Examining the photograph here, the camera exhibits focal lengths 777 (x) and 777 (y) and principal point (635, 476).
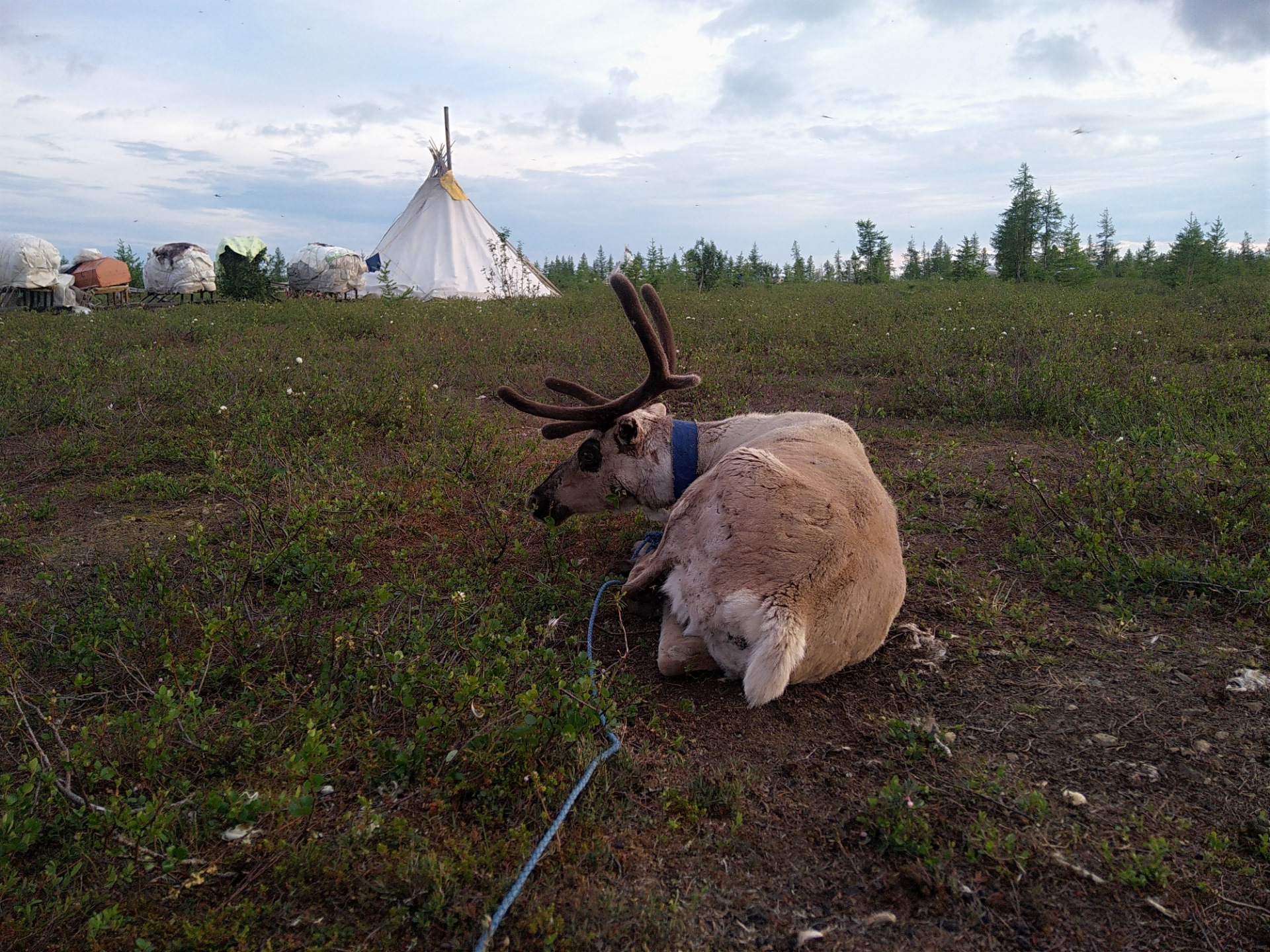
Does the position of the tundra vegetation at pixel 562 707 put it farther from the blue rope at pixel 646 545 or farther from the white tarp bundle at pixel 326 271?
the white tarp bundle at pixel 326 271

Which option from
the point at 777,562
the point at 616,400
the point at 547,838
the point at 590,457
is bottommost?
the point at 547,838

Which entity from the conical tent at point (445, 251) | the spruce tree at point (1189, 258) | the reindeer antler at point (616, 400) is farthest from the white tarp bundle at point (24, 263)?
the spruce tree at point (1189, 258)

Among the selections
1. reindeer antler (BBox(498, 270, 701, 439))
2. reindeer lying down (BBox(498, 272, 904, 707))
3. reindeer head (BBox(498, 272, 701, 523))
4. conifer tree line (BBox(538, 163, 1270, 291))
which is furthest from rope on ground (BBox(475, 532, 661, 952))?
conifer tree line (BBox(538, 163, 1270, 291))

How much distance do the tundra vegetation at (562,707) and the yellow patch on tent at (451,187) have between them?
1516cm

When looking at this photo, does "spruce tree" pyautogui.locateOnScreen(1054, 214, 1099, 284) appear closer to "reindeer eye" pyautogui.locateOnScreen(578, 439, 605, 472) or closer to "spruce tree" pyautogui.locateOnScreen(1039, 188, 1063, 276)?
"spruce tree" pyautogui.locateOnScreen(1039, 188, 1063, 276)

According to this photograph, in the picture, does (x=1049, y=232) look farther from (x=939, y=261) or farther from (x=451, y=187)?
(x=451, y=187)

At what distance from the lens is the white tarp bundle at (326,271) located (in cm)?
1870

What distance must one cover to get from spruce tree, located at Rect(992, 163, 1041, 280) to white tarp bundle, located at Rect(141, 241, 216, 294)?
21433 mm

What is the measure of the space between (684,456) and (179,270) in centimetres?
1944

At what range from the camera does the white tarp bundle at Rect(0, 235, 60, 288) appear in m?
16.7

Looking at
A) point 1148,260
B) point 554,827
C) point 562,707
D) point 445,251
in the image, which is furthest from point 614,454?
point 1148,260

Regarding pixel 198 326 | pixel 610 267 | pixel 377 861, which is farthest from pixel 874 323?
pixel 610 267

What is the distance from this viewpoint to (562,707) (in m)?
2.50

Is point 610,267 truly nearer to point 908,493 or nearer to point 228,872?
point 908,493
